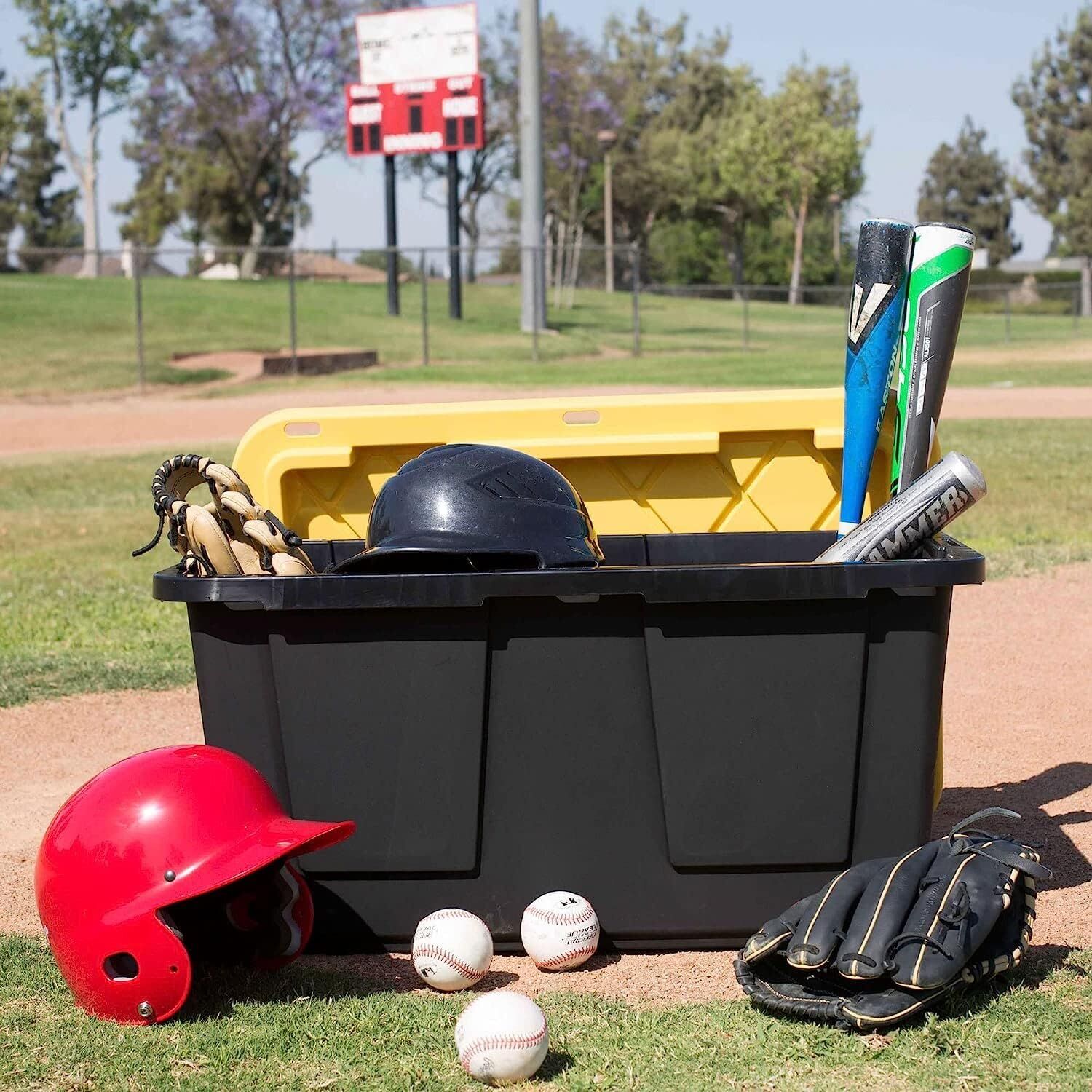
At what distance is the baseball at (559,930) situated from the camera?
2.90 meters

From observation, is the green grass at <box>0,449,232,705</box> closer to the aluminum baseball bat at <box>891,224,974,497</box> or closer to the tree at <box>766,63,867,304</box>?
Result: the aluminum baseball bat at <box>891,224,974,497</box>

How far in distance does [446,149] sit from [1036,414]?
18.5 metres

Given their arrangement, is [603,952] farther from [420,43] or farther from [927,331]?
[420,43]

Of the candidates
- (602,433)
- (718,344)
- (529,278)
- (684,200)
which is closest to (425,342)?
(529,278)

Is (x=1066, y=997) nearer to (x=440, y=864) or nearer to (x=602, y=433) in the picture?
(x=440, y=864)

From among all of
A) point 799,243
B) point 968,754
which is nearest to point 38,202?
point 799,243

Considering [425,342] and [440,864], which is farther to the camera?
[425,342]

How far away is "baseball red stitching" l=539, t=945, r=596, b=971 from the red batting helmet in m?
0.51

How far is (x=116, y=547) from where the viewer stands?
898 centimetres

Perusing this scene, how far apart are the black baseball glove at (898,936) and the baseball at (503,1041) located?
464 mm

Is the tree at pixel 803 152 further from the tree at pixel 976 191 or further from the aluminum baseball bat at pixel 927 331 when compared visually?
the aluminum baseball bat at pixel 927 331

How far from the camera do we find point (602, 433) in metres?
3.96

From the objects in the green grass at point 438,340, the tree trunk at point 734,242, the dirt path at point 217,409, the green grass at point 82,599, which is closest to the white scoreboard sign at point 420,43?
the green grass at point 438,340

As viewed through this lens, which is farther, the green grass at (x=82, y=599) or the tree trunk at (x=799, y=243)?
the tree trunk at (x=799, y=243)
